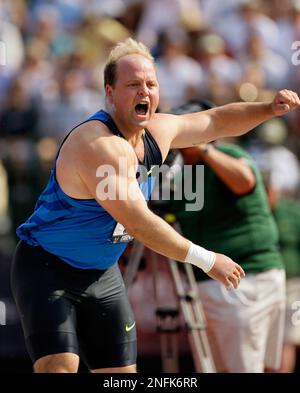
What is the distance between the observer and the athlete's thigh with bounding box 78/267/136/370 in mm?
4527

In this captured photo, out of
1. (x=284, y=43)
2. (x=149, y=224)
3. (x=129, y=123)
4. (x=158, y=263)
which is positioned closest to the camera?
(x=149, y=224)

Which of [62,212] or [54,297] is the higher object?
[62,212]

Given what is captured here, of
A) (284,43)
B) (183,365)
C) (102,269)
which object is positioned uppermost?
(284,43)

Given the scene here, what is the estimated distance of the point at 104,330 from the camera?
14.9ft

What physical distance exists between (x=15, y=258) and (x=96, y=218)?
1.69 ft

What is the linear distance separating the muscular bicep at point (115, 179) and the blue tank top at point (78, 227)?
217mm

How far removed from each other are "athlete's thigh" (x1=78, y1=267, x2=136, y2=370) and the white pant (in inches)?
61.9

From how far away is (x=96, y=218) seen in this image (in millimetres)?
4391

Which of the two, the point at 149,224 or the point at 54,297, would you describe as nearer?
the point at 149,224

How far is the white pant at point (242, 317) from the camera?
6.04 metres

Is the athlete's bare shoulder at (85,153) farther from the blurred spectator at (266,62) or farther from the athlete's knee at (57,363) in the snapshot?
the blurred spectator at (266,62)

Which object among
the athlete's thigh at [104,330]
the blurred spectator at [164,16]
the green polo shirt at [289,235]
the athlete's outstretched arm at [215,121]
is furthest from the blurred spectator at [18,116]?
the athlete's thigh at [104,330]

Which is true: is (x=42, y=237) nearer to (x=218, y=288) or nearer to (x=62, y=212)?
(x=62, y=212)

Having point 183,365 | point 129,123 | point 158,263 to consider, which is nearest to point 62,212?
point 129,123
